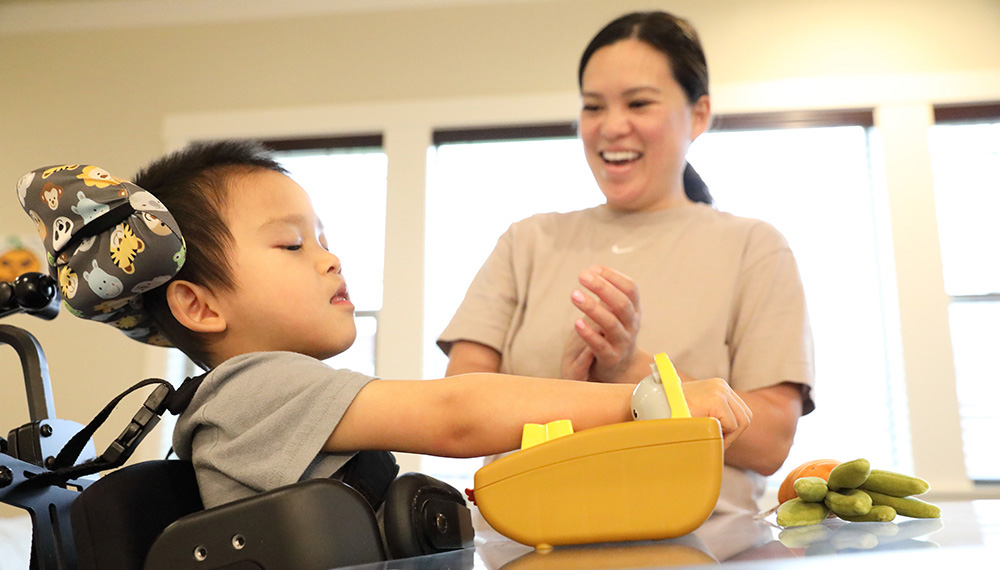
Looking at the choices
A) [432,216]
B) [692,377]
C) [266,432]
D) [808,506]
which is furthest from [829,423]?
[266,432]

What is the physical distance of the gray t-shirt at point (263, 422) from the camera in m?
0.75

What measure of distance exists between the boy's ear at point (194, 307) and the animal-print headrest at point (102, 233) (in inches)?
1.5

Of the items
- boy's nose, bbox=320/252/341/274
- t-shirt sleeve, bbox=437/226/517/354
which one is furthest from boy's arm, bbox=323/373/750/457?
t-shirt sleeve, bbox=437/226/517/354

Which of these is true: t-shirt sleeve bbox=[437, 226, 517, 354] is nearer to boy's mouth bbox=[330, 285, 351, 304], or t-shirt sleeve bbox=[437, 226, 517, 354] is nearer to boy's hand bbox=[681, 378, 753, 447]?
boy's mouth bbox=[330, 285, 351, 304]

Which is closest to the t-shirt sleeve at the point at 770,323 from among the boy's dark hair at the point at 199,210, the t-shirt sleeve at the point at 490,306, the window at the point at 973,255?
the t-shirt sleeve at the point at 490,306

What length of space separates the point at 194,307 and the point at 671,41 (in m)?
0.95

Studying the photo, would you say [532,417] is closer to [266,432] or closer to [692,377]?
[266,432]

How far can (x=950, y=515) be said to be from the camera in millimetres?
711

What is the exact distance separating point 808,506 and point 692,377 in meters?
0.48

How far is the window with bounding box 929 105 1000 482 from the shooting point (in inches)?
A: 140

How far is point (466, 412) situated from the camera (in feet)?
2.59

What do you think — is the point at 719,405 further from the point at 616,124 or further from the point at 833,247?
the point at 833,247

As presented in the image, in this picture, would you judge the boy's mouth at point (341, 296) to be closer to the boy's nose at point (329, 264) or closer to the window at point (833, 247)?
the boy's nose at point (329, 264)

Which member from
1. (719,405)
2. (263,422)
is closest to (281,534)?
(263,422)
